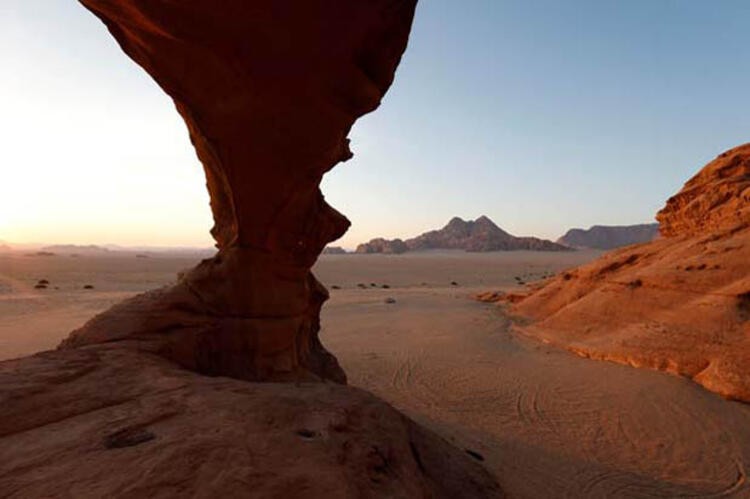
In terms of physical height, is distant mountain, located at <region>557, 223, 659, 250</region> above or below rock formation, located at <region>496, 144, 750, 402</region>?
above

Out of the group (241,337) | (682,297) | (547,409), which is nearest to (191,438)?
(241,337)

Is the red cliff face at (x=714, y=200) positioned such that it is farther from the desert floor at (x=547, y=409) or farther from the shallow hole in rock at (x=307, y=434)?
the shallow hole in rock at (x=307, y=434)

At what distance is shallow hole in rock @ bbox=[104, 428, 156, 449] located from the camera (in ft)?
8.93

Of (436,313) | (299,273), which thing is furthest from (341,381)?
(436,313)

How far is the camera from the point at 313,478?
2.58m

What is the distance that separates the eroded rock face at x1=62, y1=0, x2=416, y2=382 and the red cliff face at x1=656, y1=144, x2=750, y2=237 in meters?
13.2

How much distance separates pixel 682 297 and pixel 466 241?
115m

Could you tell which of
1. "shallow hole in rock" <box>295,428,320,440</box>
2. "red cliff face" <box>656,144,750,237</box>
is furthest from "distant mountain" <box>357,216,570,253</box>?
"shallow hole in rock" <box>295,428,320,440</box>

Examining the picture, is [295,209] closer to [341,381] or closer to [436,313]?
[341,381]

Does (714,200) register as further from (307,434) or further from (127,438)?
(127,438)

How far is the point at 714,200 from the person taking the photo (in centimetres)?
1454

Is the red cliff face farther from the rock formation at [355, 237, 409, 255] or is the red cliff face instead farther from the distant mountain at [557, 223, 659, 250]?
the distant mountain at [557, 223, 659, 250]

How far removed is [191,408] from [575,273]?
1637 centimetres

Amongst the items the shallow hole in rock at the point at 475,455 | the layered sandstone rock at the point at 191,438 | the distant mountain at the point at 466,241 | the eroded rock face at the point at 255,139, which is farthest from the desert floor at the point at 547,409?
the distant mountain at the point at 466,241
